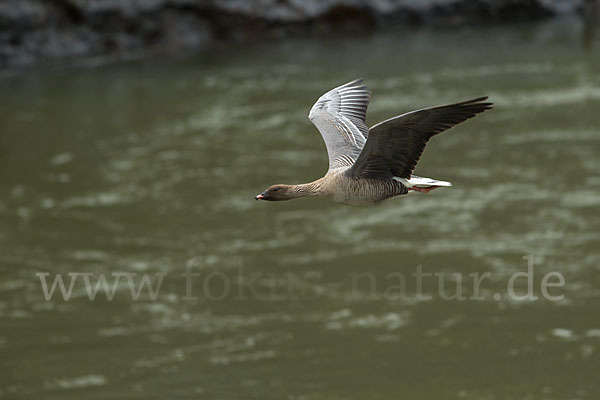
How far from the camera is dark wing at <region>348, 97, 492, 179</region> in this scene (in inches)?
249

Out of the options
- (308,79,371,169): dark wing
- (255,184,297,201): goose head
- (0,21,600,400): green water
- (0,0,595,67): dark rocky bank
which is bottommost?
(0,21,600,400): green water

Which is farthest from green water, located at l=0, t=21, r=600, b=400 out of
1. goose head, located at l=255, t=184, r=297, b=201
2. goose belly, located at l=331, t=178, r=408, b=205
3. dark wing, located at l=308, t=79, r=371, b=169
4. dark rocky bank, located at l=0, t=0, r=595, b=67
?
goose belly, located at l=331, t=178, r=408, b=205

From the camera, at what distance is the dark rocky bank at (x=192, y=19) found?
2366cm

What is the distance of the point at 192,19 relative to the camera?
82.3 ft

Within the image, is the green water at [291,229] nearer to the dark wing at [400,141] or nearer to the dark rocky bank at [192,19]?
the dark rocky bank at [192,19]

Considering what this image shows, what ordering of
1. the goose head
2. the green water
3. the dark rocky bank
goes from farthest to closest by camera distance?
the dark rocky bank < the green water < the goose head

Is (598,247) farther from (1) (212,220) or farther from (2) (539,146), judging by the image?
(1) (212,220)

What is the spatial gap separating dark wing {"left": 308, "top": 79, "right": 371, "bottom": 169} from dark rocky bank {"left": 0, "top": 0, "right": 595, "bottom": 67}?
1635 cm

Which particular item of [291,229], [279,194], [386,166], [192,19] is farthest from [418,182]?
[192,19]

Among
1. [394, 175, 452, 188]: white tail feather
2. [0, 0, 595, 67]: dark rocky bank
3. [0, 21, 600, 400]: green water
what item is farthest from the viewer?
[0, 0, 595, 67]: dark rocky bank

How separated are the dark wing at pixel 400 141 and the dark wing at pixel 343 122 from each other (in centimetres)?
49

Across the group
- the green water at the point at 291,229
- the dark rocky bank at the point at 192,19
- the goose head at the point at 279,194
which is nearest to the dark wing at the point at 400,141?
the goose head at the point at 279,194

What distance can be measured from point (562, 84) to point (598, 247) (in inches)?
238

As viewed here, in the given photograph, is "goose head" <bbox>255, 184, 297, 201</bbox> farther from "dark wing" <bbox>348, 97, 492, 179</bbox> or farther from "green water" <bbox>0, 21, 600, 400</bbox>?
"green water" <bbox>0, 21, 600, 400</bbox>
